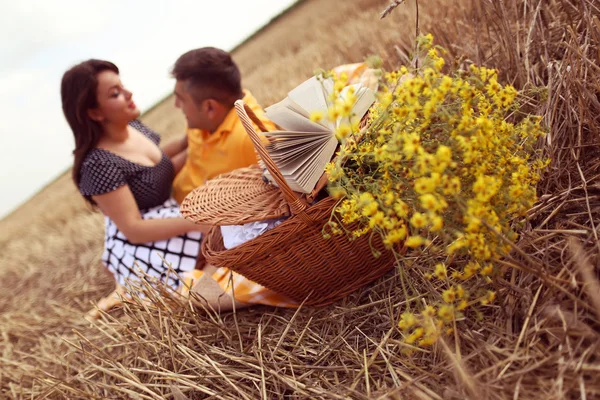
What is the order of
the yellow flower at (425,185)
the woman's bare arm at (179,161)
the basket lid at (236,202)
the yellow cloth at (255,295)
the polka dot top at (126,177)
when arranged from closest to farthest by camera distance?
the yellow flower at (425,185) < the basket lid at (236,202) < the yellow cloth at (255,295) < the polka dot top at (126,177) < the woman's bare arm at (179,161)

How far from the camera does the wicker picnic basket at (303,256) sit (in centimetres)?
115

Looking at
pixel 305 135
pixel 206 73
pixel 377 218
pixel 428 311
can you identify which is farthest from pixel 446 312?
pixel 206 73

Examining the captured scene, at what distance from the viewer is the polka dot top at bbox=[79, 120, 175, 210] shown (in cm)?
202

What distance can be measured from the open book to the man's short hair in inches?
38.4

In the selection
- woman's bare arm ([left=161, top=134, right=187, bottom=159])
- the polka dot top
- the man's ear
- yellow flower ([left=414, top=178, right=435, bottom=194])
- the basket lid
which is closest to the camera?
yellow flower ([left=414, top=178, right=435, bottom=194])

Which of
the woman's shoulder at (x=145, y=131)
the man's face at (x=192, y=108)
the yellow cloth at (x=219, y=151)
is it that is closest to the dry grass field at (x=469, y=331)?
the yellow cloth at (x=219, y=151)

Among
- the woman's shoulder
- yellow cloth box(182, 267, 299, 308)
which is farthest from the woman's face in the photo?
yellow cloth box(182, 267, 299, 308)

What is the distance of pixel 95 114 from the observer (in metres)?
2.15

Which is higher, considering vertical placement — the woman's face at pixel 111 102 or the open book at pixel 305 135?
the woman's face at pixel 111 102

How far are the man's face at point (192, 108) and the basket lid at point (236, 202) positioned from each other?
2.09 ft

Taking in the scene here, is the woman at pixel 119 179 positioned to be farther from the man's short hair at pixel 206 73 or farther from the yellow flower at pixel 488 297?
the yellow flower at pixel 488 297

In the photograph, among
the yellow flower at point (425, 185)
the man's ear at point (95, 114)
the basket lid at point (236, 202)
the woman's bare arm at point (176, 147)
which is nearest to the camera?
the yellow flower at point (425, 185)

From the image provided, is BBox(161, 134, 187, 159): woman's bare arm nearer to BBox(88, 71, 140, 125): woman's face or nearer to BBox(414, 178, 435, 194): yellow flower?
BBox(88, 71, 140, 125): woman's face

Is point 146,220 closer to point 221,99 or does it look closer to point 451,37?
point 221,99
